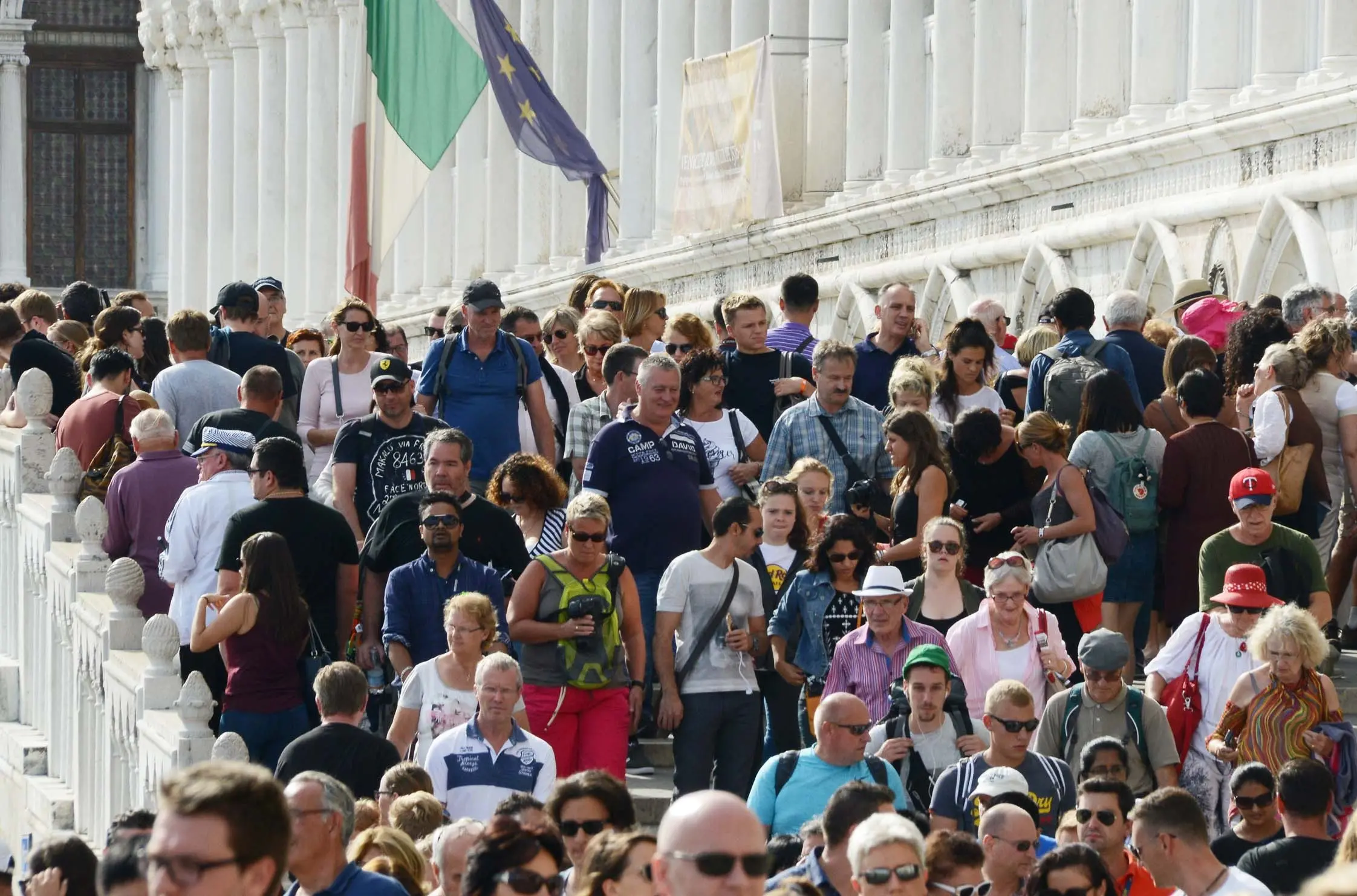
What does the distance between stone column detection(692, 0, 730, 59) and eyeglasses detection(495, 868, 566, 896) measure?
2362 cm

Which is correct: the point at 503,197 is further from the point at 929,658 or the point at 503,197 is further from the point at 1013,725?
the point at 1013,725

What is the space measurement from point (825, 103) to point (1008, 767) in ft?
62.0

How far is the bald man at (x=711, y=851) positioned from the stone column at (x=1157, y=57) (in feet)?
51.1

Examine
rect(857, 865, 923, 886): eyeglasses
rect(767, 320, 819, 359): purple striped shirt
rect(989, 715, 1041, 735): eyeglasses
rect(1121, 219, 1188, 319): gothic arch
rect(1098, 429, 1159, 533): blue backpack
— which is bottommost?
rect(989, 715, 1041, 735): eyeglasses

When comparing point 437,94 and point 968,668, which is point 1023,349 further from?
point 437,94

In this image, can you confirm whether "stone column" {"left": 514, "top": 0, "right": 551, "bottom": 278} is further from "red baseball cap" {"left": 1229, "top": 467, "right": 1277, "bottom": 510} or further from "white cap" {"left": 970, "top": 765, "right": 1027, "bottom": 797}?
"white cap" {"left": 970, "top": 765, "right": 1027, "bottom": 797}

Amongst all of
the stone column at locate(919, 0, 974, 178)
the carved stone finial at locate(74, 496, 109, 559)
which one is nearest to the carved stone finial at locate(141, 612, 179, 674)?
the carved stone finial at locate(74, 496, 109, 559)

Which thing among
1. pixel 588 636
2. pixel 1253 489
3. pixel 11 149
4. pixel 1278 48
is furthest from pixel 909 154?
pixel 11 149

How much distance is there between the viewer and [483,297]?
1410 centimetres

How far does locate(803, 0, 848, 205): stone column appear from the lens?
28047mm

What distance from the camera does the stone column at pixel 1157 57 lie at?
2067 cm

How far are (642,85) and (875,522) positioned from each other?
20.2 meters

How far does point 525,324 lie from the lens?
15.6m

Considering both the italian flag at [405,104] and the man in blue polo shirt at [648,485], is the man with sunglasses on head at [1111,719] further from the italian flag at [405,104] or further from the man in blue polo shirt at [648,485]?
the italian flag at [405,104]
